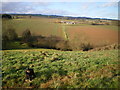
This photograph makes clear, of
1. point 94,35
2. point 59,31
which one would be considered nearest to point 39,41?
point 59,31

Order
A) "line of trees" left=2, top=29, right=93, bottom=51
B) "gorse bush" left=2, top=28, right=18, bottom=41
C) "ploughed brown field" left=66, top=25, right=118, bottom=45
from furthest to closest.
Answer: "ploughed brown field" left=66, top=25, right=118, bottom=45 < "gorse bush" left=2, top=28, right=18, bottom=41 < "line of trees" left=2, top=29, right=93, bottom=51

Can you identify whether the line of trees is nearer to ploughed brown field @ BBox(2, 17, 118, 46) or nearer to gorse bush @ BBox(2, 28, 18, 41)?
gorse bush @ BBox(2, 28, 18, 41)

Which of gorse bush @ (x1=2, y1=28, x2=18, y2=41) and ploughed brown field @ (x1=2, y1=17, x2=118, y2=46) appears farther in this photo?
ploughed brown field @ (x1=2, y1=17, x2=118, y2=46)

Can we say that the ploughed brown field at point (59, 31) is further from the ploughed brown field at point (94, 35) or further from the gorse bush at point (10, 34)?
the gorse bush at point (10, 34)

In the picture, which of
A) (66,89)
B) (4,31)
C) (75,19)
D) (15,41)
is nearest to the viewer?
(66,89)

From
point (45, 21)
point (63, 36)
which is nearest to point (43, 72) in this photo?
point (63, 36)

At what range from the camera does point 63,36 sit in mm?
35875

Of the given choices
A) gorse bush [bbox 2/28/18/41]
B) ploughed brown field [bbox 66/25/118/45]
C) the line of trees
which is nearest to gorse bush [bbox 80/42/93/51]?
the line of trees

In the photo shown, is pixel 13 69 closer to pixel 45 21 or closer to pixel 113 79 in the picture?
pixel 113 79

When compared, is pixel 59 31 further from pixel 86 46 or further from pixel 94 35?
pixel 94 35

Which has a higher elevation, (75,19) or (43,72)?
(75,19)

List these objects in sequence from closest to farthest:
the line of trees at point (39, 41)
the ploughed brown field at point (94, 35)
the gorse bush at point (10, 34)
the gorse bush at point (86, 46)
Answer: the gorse bush at point (86, 46)
the line of trees at point (39, 41)
the gorse bush at point (10, 34)
the ploughed brown field at point (94, 35)

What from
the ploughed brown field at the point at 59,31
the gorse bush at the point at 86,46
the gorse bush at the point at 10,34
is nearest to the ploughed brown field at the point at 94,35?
the ploughed brown field at the point at 59,31

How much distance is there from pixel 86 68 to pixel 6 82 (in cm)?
442
